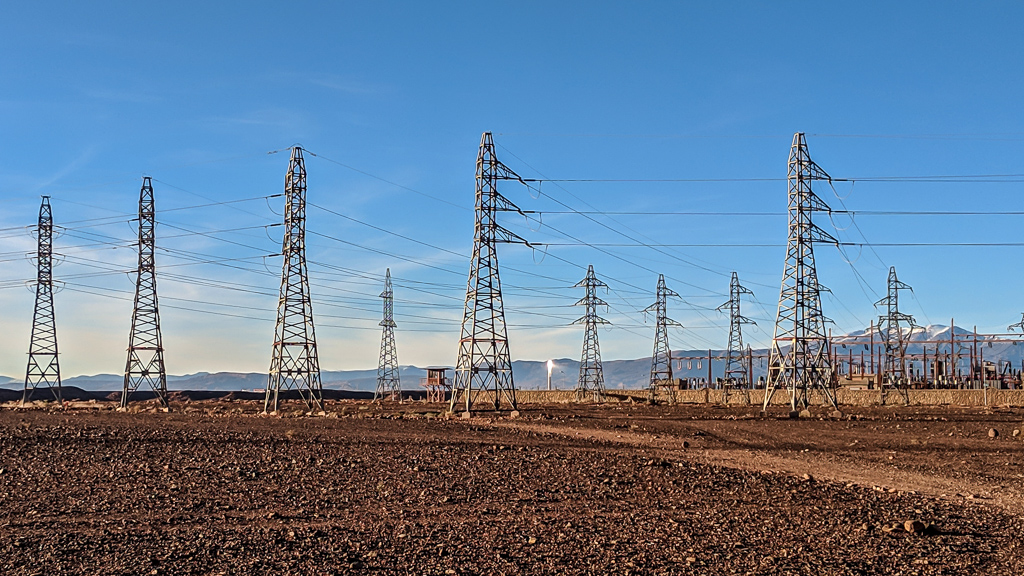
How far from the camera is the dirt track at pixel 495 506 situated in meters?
9.42

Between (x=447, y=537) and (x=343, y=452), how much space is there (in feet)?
32.4

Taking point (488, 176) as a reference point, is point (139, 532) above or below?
below

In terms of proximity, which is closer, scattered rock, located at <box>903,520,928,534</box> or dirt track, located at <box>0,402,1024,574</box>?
dirt track, located at <box>0,402,1024,574</box>

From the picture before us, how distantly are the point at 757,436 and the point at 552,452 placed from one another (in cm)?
925

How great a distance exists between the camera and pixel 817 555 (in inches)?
382

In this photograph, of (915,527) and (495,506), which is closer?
(915,527)

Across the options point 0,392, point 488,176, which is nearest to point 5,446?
point 488,176

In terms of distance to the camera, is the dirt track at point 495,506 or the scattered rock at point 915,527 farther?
the scattered rock at point 915,527

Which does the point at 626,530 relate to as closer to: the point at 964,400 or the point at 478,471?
the point at 478,471

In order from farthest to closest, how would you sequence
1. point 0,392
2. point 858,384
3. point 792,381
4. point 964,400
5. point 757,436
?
point 0,392 → point 858,384 → point 964,400 → point 792,381 → point 757,436

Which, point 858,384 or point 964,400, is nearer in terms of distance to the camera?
point 964,400

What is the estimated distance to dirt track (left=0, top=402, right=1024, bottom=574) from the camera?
371 inches

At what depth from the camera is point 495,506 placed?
42.2 feet

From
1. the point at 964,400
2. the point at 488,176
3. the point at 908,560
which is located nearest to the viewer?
the point at 908,560
